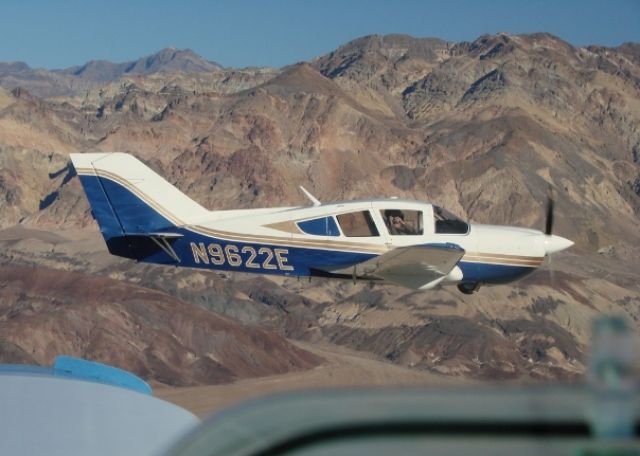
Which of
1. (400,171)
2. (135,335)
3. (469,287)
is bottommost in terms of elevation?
(135,335)

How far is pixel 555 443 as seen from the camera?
3.42 feet

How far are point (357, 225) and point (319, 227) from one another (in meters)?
0.58

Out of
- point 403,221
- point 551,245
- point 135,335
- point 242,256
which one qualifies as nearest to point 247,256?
point 242,256

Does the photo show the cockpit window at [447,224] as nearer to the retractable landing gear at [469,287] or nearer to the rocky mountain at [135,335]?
the retractable landing gear at [469,287]

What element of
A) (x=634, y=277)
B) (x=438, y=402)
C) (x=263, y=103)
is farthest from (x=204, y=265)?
(x=263, y=103)

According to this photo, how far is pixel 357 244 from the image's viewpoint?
54.2 ft

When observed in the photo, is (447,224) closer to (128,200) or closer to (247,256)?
(247,256)

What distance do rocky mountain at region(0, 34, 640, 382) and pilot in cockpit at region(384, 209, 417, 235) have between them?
2007cm

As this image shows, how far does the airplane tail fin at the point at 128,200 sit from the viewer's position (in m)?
17.9

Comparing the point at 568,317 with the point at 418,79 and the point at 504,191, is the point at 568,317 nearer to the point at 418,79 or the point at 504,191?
the point at 504,191

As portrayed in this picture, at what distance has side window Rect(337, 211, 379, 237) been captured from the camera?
16219 mm

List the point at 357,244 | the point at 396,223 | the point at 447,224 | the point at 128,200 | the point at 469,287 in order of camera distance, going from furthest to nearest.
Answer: the point at 128,200, the point at 469,287, the point at 357,244, the point at 396,223, the point at 447,224

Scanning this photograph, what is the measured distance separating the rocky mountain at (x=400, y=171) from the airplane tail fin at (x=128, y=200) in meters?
20.5

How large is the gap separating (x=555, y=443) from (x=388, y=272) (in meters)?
15.6
